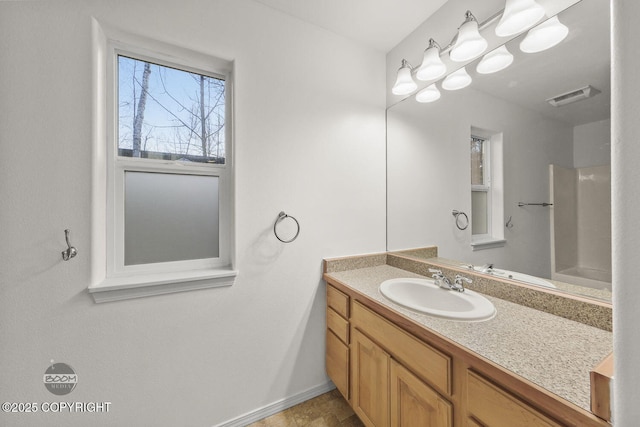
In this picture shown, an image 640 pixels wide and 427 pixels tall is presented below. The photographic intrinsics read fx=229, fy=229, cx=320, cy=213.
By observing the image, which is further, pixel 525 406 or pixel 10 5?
pixel 10 5

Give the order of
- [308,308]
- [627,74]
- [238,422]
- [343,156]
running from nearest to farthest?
[627,74], [238,422], [308,308], [343,156]

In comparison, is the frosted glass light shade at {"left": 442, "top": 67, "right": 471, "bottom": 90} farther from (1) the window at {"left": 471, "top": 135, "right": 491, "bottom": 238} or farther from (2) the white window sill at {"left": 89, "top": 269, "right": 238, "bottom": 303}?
(2) the white window sill at {"left": 89, "top": 269, "right": 238, "bottom": 303}

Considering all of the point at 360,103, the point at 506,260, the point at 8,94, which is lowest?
the point at 506,260

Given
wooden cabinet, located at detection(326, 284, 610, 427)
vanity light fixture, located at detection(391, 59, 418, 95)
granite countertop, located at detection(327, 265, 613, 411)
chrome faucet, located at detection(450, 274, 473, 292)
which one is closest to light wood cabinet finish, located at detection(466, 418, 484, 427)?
wooden cabinet, located at detection(326, 284, 610, 427)

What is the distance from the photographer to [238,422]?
4.33ft

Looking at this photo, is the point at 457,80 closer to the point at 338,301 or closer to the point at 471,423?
the point at 338,301

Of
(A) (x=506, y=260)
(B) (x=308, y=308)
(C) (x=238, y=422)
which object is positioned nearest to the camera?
(A) (x=506, y=260)

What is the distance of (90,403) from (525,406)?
5.58 ft

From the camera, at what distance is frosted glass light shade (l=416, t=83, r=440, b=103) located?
1.50 metres

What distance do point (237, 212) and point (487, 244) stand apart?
1416mm

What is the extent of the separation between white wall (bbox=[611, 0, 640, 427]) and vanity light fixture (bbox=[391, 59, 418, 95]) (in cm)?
124

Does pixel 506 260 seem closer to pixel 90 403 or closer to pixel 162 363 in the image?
pixel 162 363

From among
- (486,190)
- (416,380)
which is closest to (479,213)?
(486,190)

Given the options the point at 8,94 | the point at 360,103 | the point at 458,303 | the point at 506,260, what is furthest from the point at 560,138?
the point at 8,94
